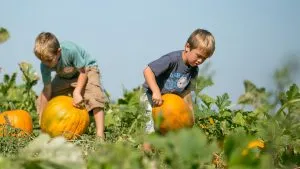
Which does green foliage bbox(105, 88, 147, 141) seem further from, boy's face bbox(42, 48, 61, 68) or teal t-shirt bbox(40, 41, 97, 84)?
boy's face bbox(42, 48, 61, 68)

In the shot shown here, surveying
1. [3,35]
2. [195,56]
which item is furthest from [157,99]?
[3,35]

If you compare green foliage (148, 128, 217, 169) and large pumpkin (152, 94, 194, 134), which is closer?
green foliage (148, 128, 217, 169)

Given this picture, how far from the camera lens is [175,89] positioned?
5020mm

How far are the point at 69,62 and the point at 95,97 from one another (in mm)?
384

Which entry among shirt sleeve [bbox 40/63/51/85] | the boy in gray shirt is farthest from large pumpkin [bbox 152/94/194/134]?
shirt sleeve [bbox 40/63/51/85]

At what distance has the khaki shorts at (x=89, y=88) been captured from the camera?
17.8ft

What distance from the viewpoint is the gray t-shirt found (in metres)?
4.98

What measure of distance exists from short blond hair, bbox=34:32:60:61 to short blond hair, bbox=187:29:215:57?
1.13 metres

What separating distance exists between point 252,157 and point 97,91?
184 inches

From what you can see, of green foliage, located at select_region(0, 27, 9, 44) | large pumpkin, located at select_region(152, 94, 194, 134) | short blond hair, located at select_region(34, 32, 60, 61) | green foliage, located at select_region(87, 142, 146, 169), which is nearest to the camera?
green foliage, located at select_region(87, 142, 146, 169)

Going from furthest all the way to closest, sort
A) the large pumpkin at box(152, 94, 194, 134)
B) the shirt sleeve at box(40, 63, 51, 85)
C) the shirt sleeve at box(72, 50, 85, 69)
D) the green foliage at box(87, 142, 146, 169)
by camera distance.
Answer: the shirt sleeve at box(40, 63, 51, 85), the shirt sleeve at box(72, 50, 85, 69), the large pumpkin at box(152, 94, 194, 134), the green foliage at box(87, 142, 146, 169)

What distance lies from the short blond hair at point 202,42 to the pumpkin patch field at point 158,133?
1.34ft

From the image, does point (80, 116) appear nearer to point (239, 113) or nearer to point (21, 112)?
point (21, 112)

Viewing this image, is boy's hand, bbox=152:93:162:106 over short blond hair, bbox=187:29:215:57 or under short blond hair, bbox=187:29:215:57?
under
